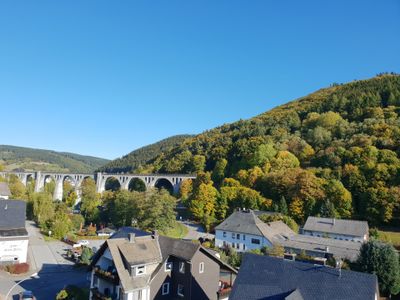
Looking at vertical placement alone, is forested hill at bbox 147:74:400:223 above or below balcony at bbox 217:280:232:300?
above

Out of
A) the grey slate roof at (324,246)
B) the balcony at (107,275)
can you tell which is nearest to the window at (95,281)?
the balcony at (107,275)

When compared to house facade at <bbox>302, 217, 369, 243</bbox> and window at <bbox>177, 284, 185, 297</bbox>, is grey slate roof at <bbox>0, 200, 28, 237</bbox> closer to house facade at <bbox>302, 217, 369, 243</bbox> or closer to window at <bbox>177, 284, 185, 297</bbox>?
window at <bbox>177, 284, 185, 297</bbox>

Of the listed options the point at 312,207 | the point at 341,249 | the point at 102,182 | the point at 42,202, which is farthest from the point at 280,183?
the point at 102,182

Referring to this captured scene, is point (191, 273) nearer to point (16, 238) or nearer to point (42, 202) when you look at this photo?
point (16, 238)

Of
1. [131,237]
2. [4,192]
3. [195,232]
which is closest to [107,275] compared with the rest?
[131,237]

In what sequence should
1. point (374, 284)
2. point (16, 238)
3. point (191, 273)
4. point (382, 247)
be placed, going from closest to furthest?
point (374, 284), point (191, 273), point (382, 247), point (16, 238)

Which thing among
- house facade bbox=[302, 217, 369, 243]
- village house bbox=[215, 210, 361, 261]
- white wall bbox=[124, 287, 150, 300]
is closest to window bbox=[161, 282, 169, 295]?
white wall bbox=[124, 287, 150, 300]

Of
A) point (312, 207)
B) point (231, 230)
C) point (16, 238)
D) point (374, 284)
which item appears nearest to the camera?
point (374, 284)

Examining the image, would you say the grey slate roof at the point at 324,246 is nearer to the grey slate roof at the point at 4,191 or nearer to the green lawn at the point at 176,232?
the green lawn at the point at 176,232
